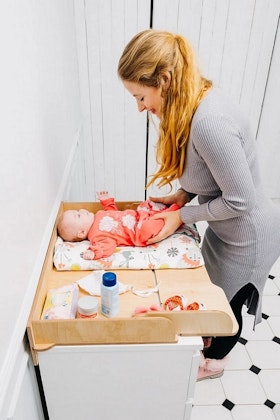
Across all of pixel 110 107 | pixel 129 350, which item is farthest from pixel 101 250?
pixel 110 107

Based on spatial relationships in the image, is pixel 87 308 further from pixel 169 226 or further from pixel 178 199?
pixel 178 199

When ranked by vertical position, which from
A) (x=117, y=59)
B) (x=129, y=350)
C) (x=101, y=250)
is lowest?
(x=129, y=350)

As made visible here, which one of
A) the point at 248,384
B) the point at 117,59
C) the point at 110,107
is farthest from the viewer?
the point at 110,107

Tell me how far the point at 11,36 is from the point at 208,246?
1.18 m

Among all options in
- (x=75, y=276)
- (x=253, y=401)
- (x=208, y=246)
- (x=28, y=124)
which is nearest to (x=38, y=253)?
(x=75, y=276)

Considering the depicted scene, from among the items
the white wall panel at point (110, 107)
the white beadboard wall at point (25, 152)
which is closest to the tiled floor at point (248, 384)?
the white beadboard wall at point (25, 152)

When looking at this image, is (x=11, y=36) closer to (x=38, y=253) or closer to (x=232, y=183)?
(x=38, y=253)

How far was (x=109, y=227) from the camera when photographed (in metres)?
1.56

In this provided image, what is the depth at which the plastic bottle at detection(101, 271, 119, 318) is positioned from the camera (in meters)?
1.17

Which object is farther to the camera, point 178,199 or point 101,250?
point 178,199

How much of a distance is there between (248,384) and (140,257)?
101 cm

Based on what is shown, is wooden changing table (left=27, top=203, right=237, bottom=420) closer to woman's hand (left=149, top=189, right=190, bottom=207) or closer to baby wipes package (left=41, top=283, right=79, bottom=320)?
baby wipes package (left=41, top=283, right=79, bottom=320)

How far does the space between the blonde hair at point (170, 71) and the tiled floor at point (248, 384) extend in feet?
4.29

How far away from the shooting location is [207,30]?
8.28 ft
